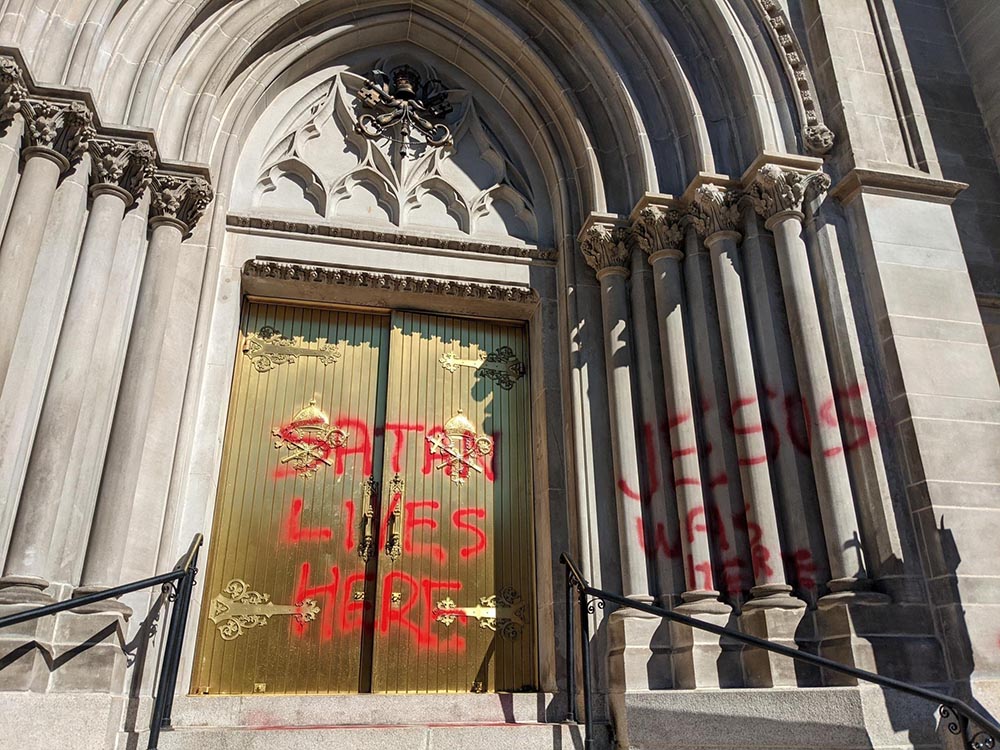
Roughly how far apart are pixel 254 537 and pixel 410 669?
5.10 ft

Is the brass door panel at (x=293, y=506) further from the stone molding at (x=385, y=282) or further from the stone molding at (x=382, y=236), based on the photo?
the stone molding at (x=382, y=236)

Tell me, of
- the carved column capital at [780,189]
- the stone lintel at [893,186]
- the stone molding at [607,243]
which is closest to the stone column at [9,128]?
the stone molding at [607,243]

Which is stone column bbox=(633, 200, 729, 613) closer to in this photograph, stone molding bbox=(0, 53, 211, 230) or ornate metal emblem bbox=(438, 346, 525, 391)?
ornate metal emblem bbox=(438, 346, 525, 391)

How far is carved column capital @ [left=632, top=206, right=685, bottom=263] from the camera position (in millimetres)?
6559

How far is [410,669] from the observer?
610 centimetres

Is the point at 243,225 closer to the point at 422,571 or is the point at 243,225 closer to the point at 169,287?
the point at 169,287

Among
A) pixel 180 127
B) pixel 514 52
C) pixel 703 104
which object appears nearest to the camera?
pixel 180 127

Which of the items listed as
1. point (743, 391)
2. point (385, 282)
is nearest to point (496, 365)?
point (385, 282)

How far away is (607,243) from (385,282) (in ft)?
6.24

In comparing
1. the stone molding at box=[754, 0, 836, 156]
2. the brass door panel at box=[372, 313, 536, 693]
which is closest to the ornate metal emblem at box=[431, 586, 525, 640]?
the brass door panel at box=[372, 313, 536, 693]

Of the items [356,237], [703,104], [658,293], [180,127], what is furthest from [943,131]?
[180,127]

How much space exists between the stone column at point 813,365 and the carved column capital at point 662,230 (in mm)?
607

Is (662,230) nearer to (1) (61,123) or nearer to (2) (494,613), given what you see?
(2) (494,613)

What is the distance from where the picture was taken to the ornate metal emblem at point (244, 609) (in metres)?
5.95
